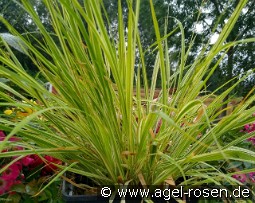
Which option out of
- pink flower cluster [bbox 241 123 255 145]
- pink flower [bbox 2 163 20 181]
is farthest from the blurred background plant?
pink flower cluster [bbox 241 123 255 145]

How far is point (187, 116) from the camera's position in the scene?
0.70 m

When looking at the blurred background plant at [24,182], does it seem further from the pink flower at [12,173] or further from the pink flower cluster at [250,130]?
the pink flower cluster at [250,130]

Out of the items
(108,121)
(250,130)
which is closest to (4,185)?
(108,121)

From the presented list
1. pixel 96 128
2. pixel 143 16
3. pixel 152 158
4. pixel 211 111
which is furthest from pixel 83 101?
pixel 143 16

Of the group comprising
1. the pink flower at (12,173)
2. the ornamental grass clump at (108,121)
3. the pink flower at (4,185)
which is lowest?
the pink flower at (4,185)

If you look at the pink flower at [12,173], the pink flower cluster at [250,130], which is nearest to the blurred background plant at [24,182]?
the pink flower at [12,173]

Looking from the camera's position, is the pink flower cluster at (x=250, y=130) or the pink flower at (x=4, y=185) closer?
the pink flower at (x=4, y=185)

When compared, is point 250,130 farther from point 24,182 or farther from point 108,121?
point 24,182

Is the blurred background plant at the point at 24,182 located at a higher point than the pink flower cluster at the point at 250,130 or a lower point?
lower

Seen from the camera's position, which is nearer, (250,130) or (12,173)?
(12,173)

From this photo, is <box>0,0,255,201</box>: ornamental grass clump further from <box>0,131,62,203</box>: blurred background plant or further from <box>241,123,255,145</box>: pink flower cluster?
<box>241,123,255,145</box>: pink flower cluster

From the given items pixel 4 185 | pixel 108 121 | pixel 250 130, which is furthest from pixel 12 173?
pixel 250 130

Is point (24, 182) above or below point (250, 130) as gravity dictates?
below

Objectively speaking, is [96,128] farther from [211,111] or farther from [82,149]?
[211,111]
